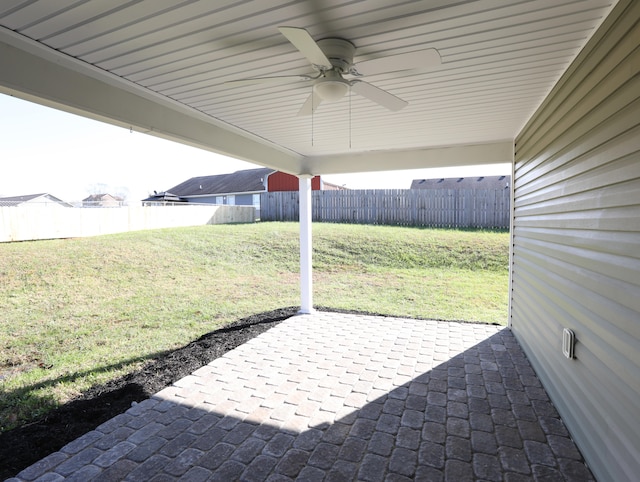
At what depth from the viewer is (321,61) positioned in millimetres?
1865

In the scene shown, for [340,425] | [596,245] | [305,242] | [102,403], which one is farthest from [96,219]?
[596,245]

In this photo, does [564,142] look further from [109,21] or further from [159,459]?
[159,459]

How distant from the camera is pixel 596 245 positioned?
6.82ft

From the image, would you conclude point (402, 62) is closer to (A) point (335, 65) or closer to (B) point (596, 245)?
(A) point (335, 65)

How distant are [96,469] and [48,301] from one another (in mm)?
5030

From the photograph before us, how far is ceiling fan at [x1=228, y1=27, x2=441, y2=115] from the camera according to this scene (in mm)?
1773

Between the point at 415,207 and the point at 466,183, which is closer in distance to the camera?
the point at 415,207

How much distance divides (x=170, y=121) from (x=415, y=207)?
9.90 m

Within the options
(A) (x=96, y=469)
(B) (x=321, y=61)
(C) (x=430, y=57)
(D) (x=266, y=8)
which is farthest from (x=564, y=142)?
(A) (x=96, y=469)

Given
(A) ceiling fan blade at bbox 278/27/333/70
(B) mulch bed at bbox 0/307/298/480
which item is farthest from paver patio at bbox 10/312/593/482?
(A) ceiling fan blade at bbox 278/27/333/70

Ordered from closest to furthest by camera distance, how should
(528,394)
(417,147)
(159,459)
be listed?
(159,459), (528,394), (417,147)

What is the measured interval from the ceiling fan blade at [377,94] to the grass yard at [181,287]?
3.37 metres

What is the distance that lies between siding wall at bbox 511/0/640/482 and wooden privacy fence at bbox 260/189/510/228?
27.6 feet

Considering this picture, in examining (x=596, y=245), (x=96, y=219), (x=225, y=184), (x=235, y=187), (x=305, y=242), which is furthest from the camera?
(x=225, y=184)
